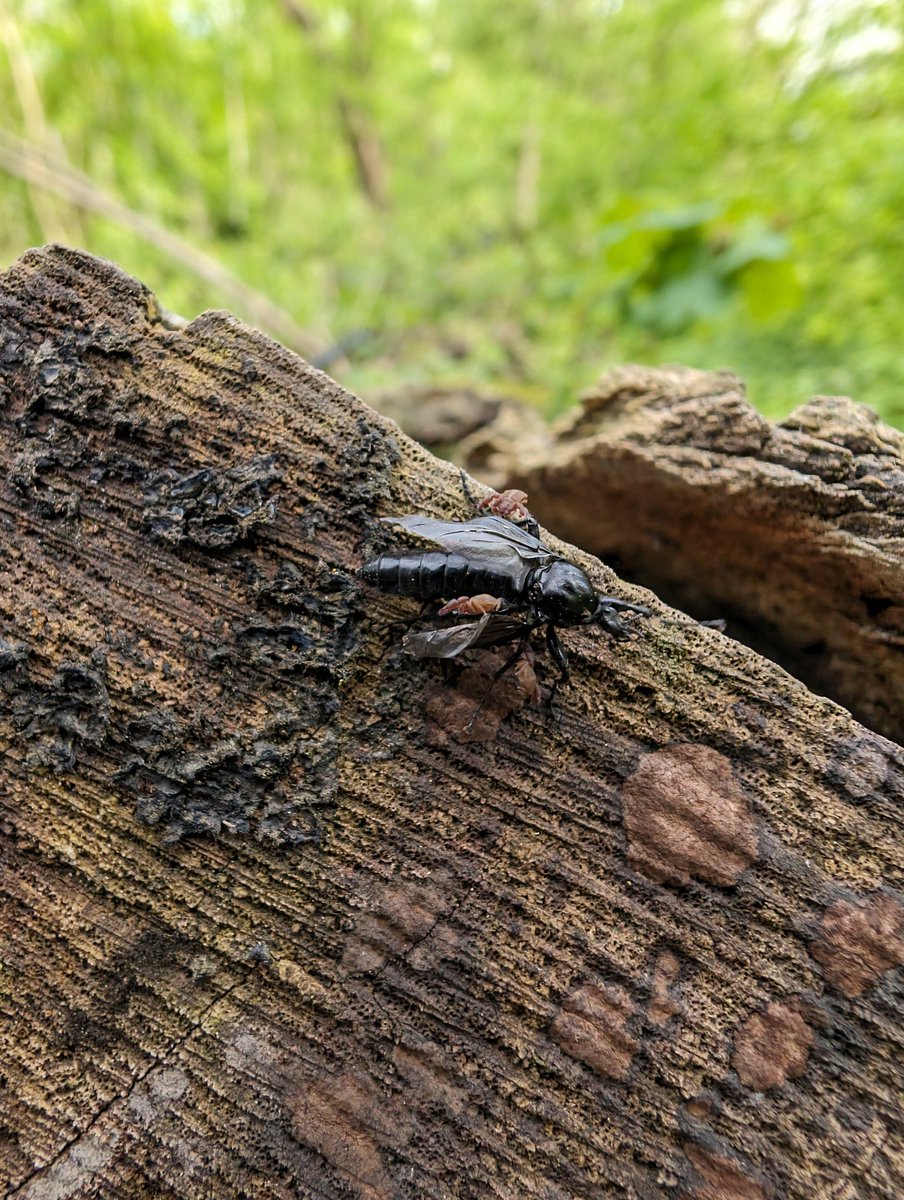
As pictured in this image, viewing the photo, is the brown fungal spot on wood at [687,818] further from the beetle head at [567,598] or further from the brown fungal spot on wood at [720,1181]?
the brown fungal spot on wood at [720,1181]

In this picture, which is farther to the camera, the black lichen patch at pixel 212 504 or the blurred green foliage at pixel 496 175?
the blurred green foliage at pixel 496 175

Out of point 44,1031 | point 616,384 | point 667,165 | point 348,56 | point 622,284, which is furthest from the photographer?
point 348,56

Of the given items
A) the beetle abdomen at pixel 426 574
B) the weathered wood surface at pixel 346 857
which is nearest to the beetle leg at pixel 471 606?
the beetle abdomen at pixel 426 574

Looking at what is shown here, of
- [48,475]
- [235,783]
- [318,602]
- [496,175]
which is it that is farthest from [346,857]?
[496,175]

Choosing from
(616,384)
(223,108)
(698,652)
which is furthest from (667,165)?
(223,108)

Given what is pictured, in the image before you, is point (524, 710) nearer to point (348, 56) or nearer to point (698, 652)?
point (698, 652)

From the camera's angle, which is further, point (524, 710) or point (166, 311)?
point (166, 311)
